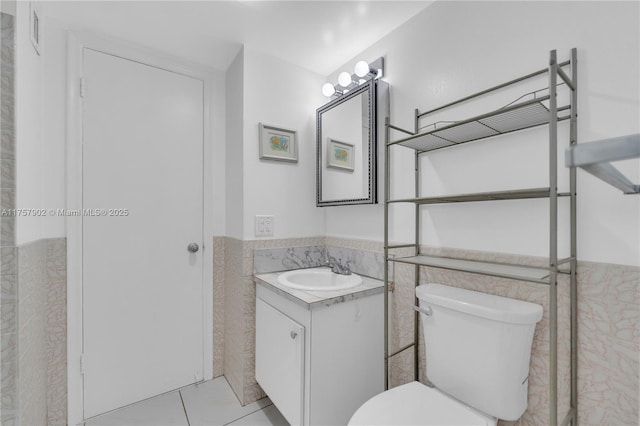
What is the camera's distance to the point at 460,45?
125cm

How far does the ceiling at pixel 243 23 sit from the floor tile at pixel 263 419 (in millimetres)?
2193

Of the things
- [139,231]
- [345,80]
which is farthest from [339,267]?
[139,231]

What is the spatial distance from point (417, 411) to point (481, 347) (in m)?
0.32

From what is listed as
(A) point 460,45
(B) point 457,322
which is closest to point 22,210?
(B) point 457,322

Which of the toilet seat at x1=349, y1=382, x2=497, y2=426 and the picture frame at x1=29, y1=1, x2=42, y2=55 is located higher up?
the picture frame at x1=29, y1=1, x2=42, y2=55

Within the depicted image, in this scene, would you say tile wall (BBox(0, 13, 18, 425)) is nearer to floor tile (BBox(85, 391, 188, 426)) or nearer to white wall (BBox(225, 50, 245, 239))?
floor tile (BBox(85, 391, 188, 426))

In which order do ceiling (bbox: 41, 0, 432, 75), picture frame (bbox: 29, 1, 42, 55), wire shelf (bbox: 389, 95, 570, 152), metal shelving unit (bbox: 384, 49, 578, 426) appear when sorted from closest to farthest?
metal shelving unit (bbox: 384, 49, 578, 426), wire shelf (bbox: 389, 95, 570, 152), picture frame (bbox: 29, 1, 42, 55), ceiling (bbox: 41, 0, 432, 75)

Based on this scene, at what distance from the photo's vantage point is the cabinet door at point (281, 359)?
4.13 feet

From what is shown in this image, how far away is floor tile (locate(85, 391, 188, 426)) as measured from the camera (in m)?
1.53

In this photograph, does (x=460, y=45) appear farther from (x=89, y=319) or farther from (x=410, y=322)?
(x=89, y=319)

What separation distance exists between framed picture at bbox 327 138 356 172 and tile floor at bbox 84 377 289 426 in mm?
1517

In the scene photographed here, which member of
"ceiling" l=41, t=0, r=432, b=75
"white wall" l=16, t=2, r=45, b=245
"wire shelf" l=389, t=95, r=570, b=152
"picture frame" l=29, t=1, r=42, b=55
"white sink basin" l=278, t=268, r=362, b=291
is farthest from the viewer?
"white sink basin" l=278, t=268, r=362, b=291

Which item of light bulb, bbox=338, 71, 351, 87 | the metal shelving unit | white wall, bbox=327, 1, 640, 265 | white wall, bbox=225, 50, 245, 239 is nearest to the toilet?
the metal shelving unit

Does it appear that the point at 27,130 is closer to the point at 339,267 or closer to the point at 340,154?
the point at 340,154
